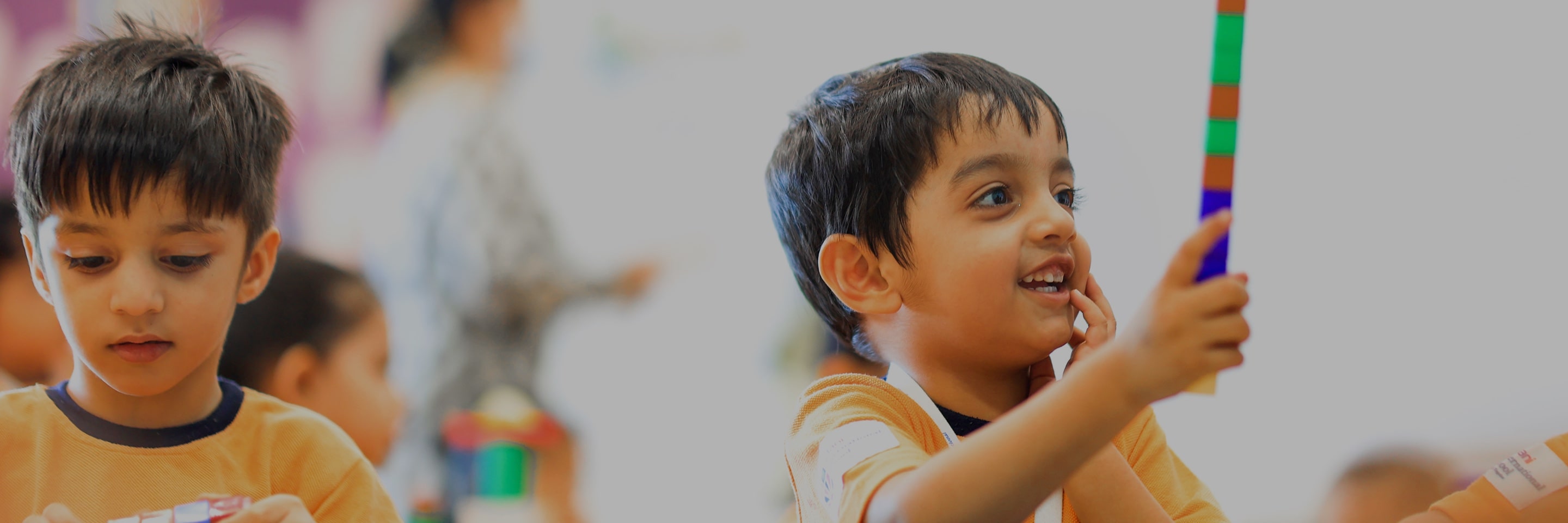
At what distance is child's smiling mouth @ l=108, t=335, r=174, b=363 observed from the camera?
1.24 metres

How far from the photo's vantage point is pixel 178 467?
4.26 ft

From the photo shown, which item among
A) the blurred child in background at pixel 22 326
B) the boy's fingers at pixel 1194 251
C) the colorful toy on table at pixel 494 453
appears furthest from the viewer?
the colorful toy on table at pixel 494 453

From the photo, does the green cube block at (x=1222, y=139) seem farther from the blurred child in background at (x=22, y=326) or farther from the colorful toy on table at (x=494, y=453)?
the blurred child in background at (x=22, y=326)

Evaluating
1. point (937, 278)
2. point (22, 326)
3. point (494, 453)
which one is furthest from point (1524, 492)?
point (22, 326)

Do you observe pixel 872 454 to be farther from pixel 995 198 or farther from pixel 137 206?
pixel 137 206

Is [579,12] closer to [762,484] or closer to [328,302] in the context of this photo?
[328,302]

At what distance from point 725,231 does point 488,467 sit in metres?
0.86

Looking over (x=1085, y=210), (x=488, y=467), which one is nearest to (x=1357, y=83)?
(x=1085, y=210)

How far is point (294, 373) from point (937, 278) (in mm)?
1488

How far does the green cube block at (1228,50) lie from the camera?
1.04 m

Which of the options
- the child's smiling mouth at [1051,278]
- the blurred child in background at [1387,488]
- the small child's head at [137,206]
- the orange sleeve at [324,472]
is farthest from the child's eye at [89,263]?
the blurred child in background at [1387,488]

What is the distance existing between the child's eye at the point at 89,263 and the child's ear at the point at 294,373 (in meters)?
0.98

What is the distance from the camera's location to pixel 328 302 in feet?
7.55

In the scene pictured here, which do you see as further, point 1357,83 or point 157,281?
point 1357,83
